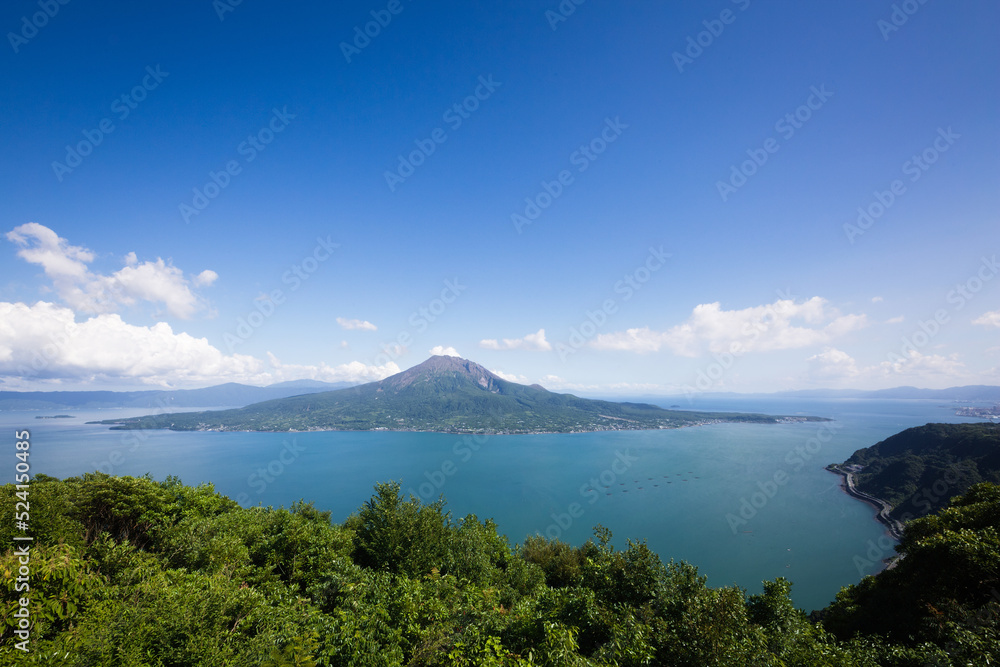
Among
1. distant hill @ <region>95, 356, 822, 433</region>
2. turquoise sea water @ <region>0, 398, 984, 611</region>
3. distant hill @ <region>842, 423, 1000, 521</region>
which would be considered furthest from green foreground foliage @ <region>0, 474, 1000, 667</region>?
distant hill @ <region>95, 356, 822, 433</region>

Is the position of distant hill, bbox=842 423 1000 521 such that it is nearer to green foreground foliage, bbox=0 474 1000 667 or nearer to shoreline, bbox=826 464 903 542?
shoreline, bbox=826 464 903 542

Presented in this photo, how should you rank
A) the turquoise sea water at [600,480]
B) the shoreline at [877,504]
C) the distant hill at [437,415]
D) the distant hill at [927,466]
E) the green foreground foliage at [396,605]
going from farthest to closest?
the distant hill at [437,415] → the distant hill at [927,466] → the shoreline at [877,504] → the turquoise sea water at [600,480] → the green foreground foliage at [396,605]

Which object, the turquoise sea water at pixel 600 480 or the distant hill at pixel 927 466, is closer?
the turquoise sea water at pixel 600 480

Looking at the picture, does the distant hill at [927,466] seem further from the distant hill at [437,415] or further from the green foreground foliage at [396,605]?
the distant hill at [437,415]

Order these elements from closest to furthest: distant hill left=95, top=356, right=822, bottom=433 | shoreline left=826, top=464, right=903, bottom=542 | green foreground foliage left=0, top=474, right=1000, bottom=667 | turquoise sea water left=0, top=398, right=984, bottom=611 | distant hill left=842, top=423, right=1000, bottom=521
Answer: green foreground foliage left=0, top=474, right=1000, bottom=667 → turquoise sea water left=0, top=398, right=984, bottom=611 → shoreline left=826, top=464, right=903, bottom=542 → distant hill left=842, top=423, right=1000, bottom=521 → distant hill left=95, top=356, right=822, bottom=433

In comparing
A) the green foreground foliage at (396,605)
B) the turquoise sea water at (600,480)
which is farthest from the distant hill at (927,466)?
the green foreground foliage at (396,605)

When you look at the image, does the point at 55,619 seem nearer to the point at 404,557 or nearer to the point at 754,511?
the point at 404,557
